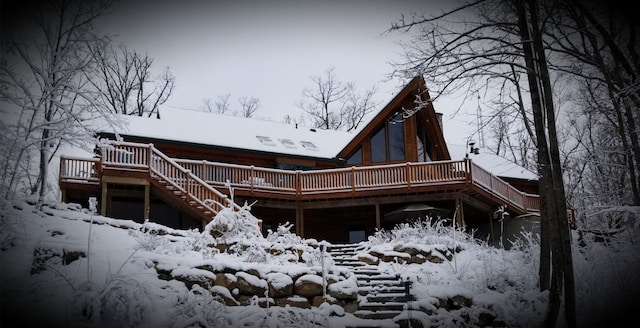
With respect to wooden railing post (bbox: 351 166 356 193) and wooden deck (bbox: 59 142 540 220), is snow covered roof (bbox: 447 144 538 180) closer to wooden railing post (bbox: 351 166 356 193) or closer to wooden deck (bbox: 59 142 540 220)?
wooden deck (bbox: 59 142 540 220)

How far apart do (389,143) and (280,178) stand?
4.94 meters

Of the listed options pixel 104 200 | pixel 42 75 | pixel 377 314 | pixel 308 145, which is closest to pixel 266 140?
pixel 308 145

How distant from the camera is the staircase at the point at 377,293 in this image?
1130 centimetres

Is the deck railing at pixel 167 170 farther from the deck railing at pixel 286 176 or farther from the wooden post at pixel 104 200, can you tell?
the wooden post at pixel 104 200

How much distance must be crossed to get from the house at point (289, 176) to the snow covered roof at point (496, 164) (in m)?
3.36

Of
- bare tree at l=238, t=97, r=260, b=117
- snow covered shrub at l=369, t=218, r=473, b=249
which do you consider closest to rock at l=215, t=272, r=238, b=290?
snow covered shrub at l=369, t=218, r=473, b=249

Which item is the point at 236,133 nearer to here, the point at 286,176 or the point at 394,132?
the point at 286,176

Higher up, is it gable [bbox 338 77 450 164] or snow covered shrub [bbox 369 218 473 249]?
gable [bbox 338 77 450 164]

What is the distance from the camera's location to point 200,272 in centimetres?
1042

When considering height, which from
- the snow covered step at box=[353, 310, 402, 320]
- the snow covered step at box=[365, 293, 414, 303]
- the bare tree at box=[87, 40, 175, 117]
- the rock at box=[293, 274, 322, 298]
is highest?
the bare tree at box=[87, 40, 175, 117]

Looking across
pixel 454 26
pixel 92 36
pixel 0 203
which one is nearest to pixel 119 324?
pixel 0 203

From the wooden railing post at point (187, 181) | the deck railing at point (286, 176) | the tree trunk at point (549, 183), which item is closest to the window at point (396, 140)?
the deck railing at point (286, 176)

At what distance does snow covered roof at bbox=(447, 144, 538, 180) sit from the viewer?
2702cm

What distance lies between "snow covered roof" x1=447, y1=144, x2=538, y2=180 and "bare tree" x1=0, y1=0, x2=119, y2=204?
721 inches
